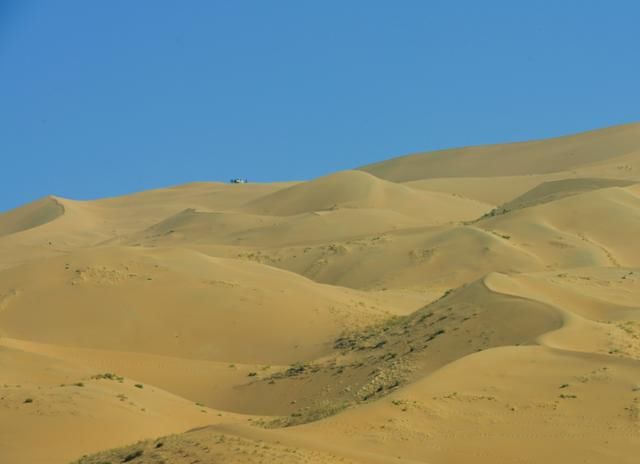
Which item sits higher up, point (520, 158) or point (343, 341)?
point (520, 158)

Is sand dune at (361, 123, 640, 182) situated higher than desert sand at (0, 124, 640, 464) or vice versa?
sand dune at (361, 123, 640, 182)

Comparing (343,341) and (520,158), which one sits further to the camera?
(520,158)

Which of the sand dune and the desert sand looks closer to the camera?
the desert sand

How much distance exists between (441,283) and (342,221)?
14724 millimetres

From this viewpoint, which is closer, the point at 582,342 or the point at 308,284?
the point at 582,342

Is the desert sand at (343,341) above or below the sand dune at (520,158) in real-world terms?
below

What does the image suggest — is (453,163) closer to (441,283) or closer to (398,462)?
(441,283)

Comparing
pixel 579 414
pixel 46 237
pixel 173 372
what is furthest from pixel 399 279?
pixel 46 237

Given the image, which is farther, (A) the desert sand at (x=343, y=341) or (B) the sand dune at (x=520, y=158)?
(B) the sand dune at (x=520, y=158)

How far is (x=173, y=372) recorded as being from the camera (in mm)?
27016

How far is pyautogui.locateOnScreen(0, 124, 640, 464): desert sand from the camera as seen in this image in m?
16.6

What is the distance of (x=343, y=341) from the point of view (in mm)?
28203

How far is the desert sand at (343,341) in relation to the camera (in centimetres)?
1658

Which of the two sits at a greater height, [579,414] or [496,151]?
[496,151]
